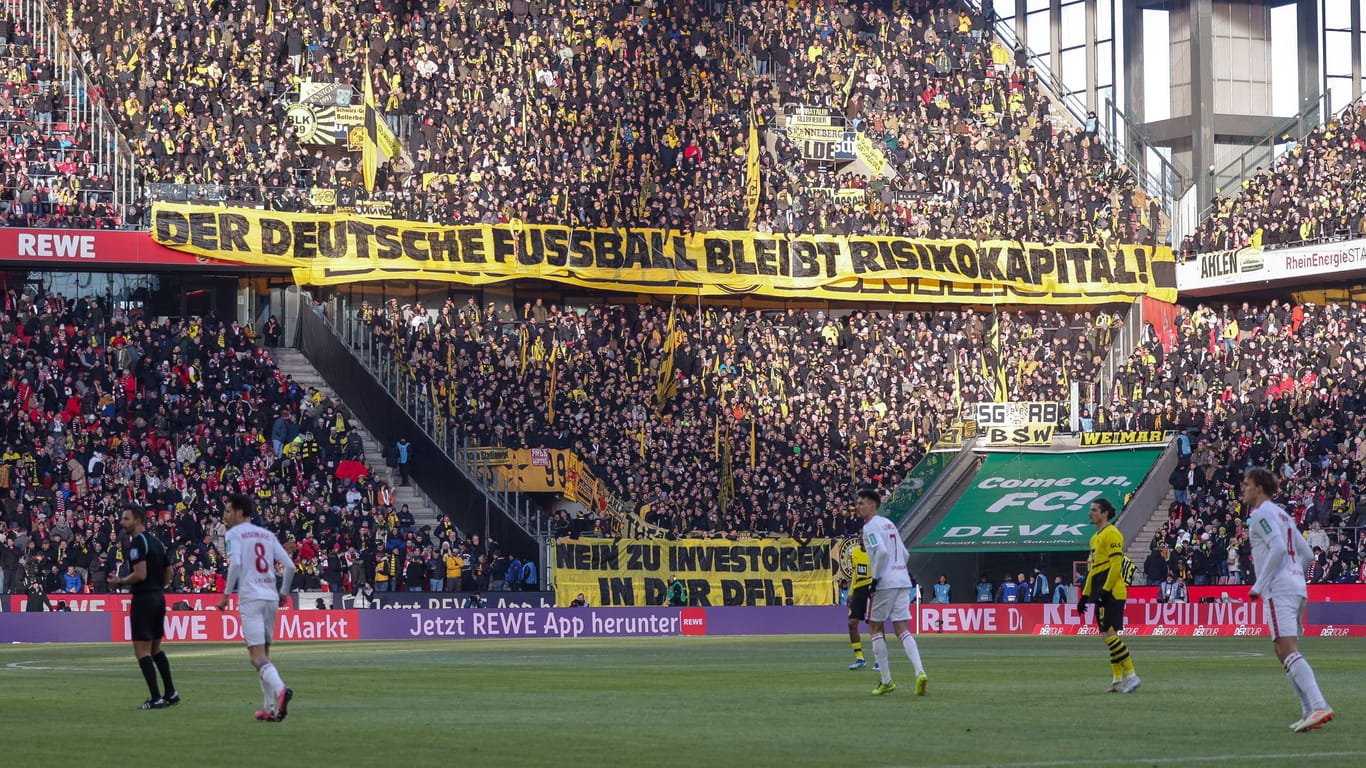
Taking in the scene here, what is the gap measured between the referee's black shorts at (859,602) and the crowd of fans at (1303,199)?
40.3 metres

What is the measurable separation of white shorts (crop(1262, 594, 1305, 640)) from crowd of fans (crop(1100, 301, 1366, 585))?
1409 inches

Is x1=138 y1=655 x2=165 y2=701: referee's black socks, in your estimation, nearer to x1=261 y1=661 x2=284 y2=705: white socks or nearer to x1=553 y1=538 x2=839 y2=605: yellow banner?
x1=261 y1=661 x2=284 y2=705: white socks

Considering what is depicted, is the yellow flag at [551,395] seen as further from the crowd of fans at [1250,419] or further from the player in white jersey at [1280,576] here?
the player in white jersey at [1280,576]

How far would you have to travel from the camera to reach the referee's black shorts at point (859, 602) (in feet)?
93.6

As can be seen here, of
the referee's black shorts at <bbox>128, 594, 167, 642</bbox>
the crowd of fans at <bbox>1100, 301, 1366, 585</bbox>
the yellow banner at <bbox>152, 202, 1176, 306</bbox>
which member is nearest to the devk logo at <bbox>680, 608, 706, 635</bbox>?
the crowd of fans at <bbox>1100, 301, 1366, 585</bbox>

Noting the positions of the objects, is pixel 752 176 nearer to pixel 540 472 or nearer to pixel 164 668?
pixel 540 472

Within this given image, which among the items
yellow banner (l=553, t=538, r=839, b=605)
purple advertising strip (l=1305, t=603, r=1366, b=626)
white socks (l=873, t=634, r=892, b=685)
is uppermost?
white socks (l=873, t=634, r=892, b=685)

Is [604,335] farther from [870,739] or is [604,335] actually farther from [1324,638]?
[870,739]

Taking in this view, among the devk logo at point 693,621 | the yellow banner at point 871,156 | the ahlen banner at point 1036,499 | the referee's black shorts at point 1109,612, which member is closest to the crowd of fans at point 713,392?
the ahlen banner at point 1036,499

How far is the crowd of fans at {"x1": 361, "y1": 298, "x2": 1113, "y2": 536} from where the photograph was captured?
5759 centimetres

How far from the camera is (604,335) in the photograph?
62.7 metres

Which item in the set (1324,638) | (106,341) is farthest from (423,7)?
(1324,638)

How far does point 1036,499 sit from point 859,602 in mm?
32241

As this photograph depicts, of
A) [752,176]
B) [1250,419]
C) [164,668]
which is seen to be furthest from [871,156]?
[164,668]
